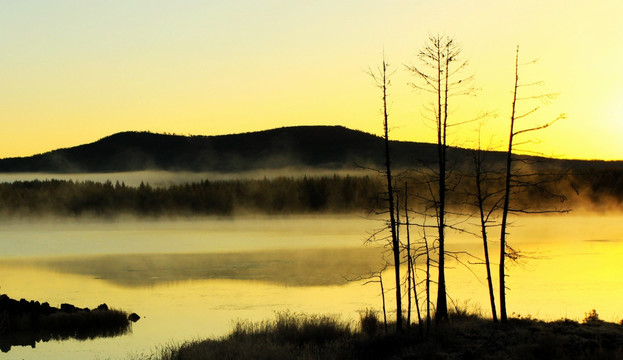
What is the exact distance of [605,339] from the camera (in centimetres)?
2191

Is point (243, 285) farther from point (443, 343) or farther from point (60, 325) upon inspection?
point (443, 343)

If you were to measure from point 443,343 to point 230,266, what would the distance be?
2093 inches

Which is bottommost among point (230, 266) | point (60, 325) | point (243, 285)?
point (230, 266)

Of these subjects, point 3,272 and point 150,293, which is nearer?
point 150,293

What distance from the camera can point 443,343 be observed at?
23.3m

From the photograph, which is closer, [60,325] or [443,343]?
[443,343]

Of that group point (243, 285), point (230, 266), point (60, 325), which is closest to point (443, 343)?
point (60, 325)

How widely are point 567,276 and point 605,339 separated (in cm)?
3582

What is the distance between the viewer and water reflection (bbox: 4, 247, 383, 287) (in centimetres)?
6250

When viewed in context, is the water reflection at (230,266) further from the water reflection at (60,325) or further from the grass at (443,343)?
the grass at (443,343)

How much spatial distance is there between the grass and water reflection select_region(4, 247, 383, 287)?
2334cm

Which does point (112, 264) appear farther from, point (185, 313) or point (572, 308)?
point (572, 308)

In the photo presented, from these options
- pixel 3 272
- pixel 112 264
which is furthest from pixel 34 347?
pixel 112 264

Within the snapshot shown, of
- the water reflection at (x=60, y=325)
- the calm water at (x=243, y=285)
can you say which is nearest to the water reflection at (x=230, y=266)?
the calm water at (x=243, y=285)
